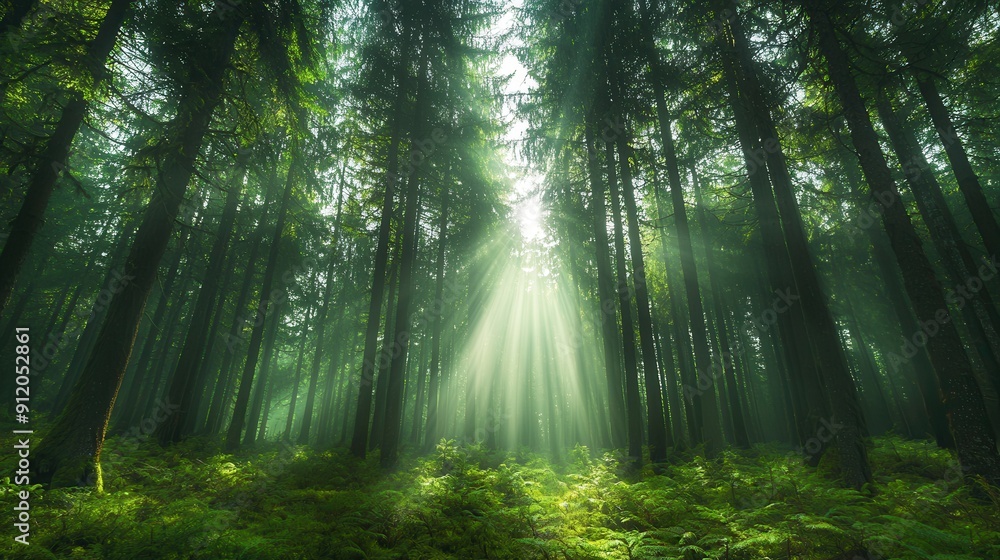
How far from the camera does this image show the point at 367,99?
496 inches

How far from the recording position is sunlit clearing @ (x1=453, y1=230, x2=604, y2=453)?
1841cm

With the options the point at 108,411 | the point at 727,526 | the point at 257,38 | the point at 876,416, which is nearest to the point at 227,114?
the point at 257,38

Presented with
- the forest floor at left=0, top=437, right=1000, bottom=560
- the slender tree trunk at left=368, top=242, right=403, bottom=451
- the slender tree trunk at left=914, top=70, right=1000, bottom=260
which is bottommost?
the forest floor at left=0, top=437, right=1000, bottom=560

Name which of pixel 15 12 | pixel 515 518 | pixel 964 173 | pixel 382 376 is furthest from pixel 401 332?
pixel 964 173

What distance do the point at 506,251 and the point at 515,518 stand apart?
13993mm

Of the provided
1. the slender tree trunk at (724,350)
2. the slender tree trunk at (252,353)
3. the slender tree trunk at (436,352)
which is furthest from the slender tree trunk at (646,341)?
the slender tree trunk at (252,353)

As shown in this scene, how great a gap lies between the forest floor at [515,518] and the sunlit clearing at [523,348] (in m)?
10.5

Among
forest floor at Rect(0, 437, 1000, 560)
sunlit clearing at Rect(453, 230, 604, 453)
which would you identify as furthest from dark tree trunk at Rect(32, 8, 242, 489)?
sunlit clearing at Rect(453, 230, 604, 453)

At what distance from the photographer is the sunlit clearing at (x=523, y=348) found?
18406 millimetres

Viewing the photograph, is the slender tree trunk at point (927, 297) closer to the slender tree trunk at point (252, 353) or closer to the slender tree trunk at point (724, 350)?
the slender tree trunk at point (724, 350)

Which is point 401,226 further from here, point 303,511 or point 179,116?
point 303,511

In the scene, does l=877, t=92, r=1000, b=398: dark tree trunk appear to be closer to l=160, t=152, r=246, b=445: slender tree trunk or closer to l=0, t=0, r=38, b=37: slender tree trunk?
l=0, t=0, r=38, b=37: slender tree trunk

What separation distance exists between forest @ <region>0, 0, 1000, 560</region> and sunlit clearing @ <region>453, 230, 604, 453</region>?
0.81 ft

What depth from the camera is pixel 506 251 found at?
18.4 metres
